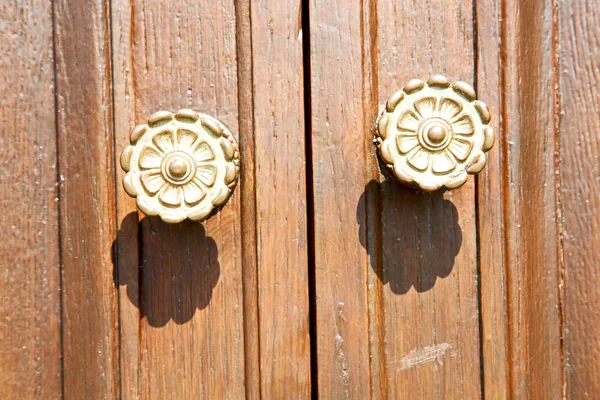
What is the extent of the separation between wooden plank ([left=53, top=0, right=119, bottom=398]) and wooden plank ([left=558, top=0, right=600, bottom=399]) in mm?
704

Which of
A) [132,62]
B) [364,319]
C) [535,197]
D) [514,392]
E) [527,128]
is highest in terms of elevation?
[132,62]

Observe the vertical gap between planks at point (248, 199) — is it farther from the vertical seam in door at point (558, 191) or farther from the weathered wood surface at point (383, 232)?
the vertical seam in door at point (558, 191)

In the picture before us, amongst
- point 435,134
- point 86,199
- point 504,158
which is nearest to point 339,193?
point 435,134

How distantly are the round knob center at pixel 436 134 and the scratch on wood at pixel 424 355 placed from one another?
32 centimetres

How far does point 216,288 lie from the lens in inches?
25.4

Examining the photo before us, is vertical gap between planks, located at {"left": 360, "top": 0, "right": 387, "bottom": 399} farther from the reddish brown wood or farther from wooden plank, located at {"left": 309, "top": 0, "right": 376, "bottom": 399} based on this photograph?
the reddish brown wood

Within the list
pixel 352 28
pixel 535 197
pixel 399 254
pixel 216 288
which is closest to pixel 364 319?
pixel 399 254

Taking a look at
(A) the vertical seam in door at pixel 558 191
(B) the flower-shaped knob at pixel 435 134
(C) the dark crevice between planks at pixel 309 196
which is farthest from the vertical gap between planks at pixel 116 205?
(A) the vertical seam in door at pixel 558 191

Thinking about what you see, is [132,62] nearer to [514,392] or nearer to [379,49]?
[379,49]

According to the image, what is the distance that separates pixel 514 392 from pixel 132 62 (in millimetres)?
765

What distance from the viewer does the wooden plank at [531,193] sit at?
2.24 ft

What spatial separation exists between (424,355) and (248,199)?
1.18 ft

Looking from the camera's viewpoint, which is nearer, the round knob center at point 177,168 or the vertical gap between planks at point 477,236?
the round knob center at point 177,168

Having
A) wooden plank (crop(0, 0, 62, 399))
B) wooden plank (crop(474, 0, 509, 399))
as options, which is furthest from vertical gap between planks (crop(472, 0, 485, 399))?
wooden plank (crop(0, 0, 62, 399))
